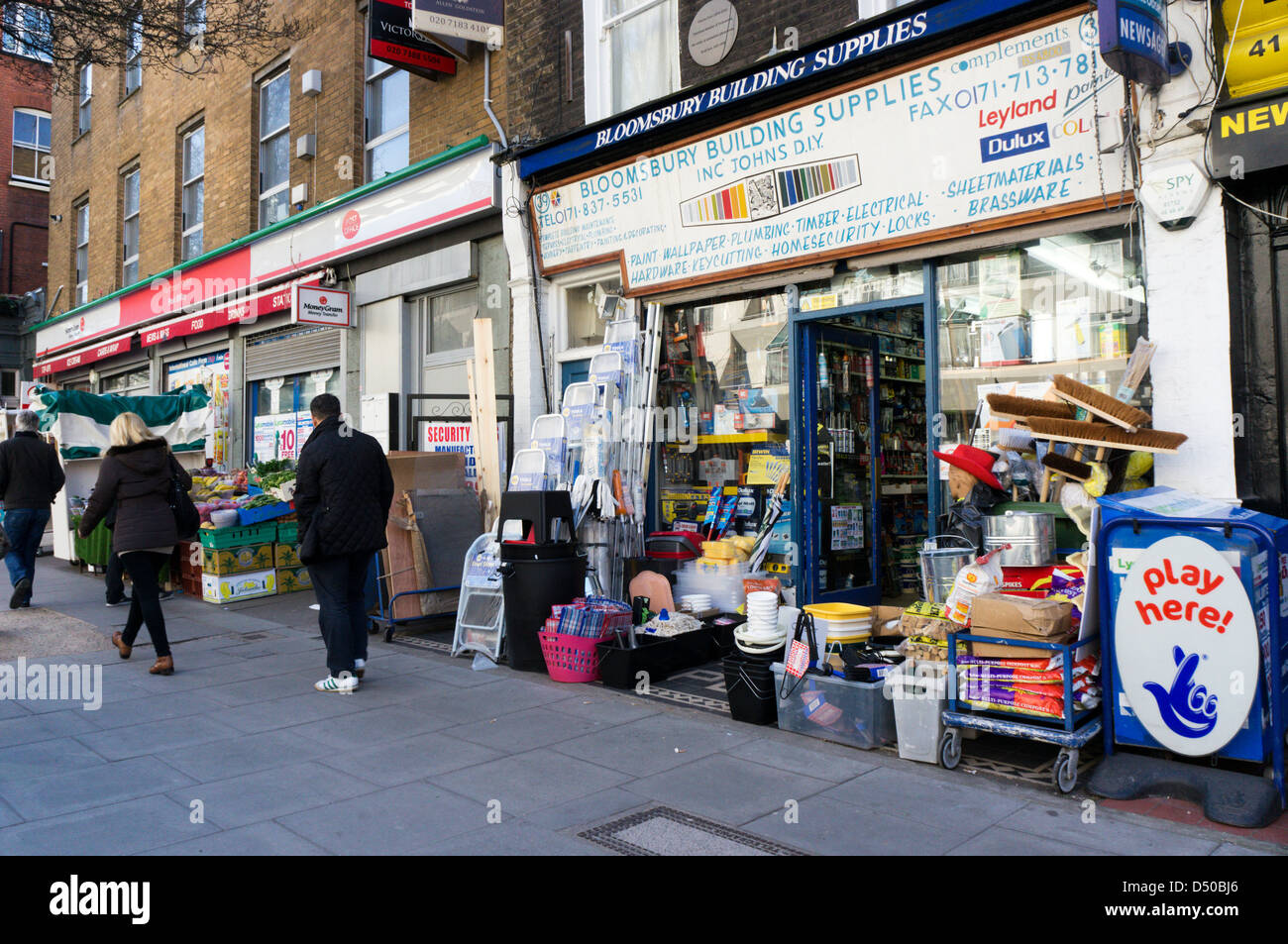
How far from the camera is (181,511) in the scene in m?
7.38

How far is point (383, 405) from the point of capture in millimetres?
10102

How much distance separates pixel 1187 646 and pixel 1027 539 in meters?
1.21

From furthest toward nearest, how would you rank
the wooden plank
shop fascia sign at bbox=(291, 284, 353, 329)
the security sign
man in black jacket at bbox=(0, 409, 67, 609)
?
1. shop fascia sign at bbox=(291, 284, 353, 329)
2. man in black jacket at bbox=(0, 409, 67, 609)
3. the wooden plank
4. the security sign

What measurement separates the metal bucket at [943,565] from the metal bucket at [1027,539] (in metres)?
0.43

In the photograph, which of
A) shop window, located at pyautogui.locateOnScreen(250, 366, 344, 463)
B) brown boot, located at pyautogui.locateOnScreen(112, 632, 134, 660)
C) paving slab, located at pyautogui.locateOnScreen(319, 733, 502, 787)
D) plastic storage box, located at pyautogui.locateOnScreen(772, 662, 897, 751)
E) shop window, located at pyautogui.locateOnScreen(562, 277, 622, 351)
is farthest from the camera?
shop window, located at pyautogui.locateOnScreen(250, 366, 344, 463)

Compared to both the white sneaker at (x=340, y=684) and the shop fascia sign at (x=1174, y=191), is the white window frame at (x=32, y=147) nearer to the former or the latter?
the white sneaker at (x=340, y=684)

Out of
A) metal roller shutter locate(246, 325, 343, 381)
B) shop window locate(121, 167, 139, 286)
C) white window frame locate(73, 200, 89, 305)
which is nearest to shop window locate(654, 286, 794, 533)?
metal roller shutter locate(246, 325, 343, 381)

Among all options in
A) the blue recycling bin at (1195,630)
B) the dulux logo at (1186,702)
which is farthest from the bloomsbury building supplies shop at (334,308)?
the dulux logo at (1186,702)

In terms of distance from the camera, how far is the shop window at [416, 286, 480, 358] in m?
11.3

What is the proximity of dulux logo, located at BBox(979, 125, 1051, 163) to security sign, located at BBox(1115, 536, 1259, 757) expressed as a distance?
120 inches

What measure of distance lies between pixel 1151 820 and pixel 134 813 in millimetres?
4553

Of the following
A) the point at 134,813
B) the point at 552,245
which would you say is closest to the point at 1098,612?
the point at 134,813

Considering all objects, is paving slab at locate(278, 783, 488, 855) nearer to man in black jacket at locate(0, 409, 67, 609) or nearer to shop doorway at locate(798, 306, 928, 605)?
shop doorway at locate(798, 306, 928, 605)

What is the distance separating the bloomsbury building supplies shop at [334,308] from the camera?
10859mm
